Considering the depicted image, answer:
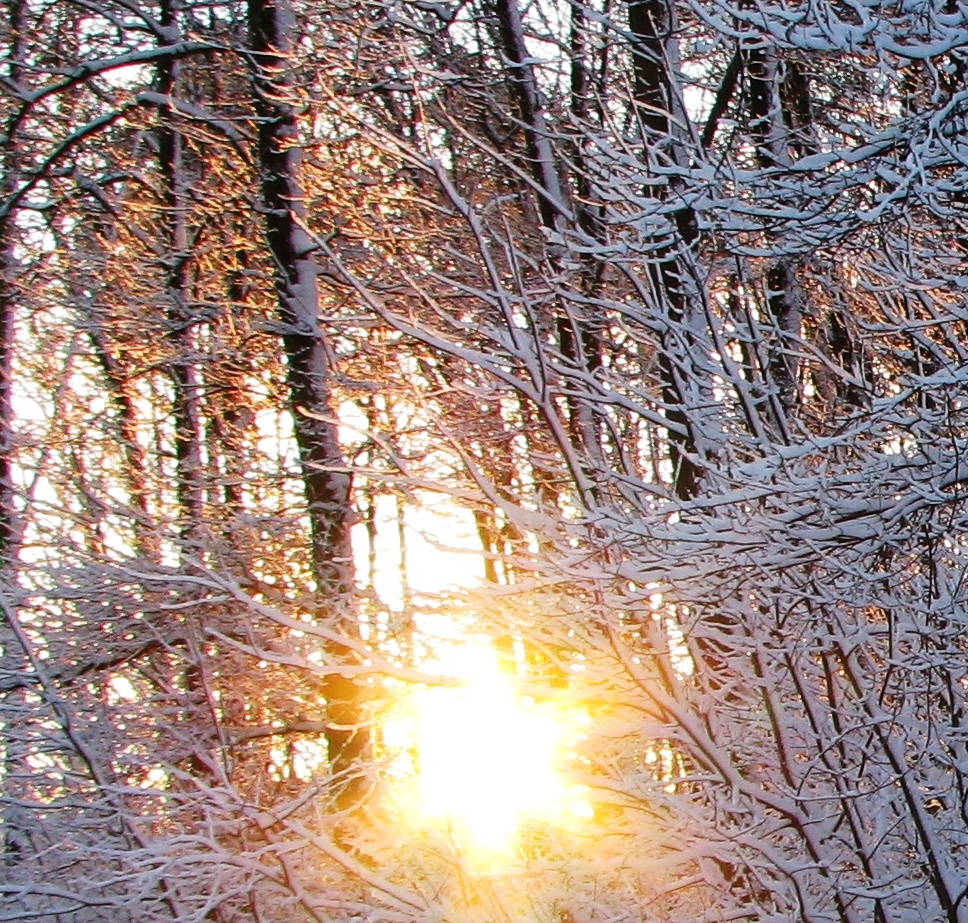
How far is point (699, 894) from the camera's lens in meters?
4.28

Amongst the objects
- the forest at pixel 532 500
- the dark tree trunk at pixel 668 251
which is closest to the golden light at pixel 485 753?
the forest at pixel 532 500

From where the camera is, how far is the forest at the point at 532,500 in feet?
10.9

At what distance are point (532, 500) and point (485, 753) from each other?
0.79m

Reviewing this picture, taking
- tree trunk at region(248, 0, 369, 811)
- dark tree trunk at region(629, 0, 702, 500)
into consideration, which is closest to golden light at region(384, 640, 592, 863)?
dark tree trunk at region(629, 0, 702, 500)

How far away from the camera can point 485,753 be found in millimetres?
3803

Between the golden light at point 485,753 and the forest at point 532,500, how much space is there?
2cm

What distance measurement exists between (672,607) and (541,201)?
286 centimetres

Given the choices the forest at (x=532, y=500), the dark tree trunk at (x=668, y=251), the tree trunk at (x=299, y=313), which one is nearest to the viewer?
the forest at (x=532, y=500)

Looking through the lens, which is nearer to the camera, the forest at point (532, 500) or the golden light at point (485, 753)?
the forest at point (532, 500)

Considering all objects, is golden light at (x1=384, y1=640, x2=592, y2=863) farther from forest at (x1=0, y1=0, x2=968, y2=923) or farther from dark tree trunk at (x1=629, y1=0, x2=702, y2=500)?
dark tree trunk at (x1=629, y1=0, x2=702, y2=500)

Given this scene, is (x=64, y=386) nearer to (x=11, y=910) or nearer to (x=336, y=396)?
(x=336, y=396)

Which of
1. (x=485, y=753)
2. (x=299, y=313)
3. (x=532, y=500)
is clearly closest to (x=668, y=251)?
(x=532, y=500)

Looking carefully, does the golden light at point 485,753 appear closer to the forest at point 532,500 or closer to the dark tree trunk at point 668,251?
the forest at point 532,500

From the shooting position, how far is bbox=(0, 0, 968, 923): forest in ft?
10.9
